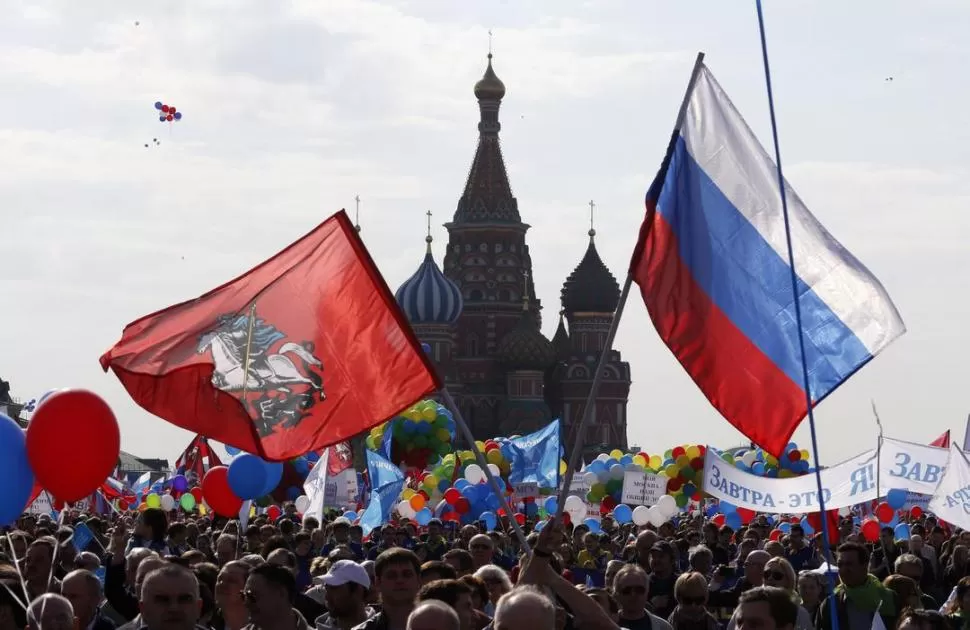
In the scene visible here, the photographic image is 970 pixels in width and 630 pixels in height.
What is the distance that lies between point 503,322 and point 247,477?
225 ft

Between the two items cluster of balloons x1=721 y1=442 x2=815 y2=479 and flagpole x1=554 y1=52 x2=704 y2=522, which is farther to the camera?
cluster of balloons x1=721 y1=442 x2=815 y2=479

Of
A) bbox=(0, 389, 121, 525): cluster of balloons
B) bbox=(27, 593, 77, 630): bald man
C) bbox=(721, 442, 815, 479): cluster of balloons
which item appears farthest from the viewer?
bbox=(721, 442, 815, 479): cluster of balloons

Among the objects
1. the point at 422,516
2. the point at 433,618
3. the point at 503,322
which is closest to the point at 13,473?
the point at 433,618

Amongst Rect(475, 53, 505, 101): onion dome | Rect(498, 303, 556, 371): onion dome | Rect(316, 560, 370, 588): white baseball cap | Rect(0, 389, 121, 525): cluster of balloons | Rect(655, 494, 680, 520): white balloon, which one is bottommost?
Rect(655, 494, 680, 520): white balloon

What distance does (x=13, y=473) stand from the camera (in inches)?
343

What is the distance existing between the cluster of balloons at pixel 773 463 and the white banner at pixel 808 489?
17324 mm

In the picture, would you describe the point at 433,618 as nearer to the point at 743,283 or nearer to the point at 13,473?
the point at 743,283

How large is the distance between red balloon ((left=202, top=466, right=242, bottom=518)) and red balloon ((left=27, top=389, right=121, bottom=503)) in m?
8.06

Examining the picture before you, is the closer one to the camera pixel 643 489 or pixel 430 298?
pixel 643 489

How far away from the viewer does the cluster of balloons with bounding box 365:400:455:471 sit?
137 feet

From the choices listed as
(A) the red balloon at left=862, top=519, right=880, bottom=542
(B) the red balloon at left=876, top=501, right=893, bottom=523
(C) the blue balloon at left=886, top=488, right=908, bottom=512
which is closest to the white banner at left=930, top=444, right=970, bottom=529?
(A) the red balloon at left=862, top=519, right=880, bottom=542

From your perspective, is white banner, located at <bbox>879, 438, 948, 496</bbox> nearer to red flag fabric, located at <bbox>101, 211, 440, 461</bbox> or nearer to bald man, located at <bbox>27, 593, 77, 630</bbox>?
red flag fabric, located at <bbox>101, 211, 440, 461</bbox>

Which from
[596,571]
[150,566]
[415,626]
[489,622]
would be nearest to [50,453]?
[150,566]

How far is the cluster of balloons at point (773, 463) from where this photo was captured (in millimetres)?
33625
